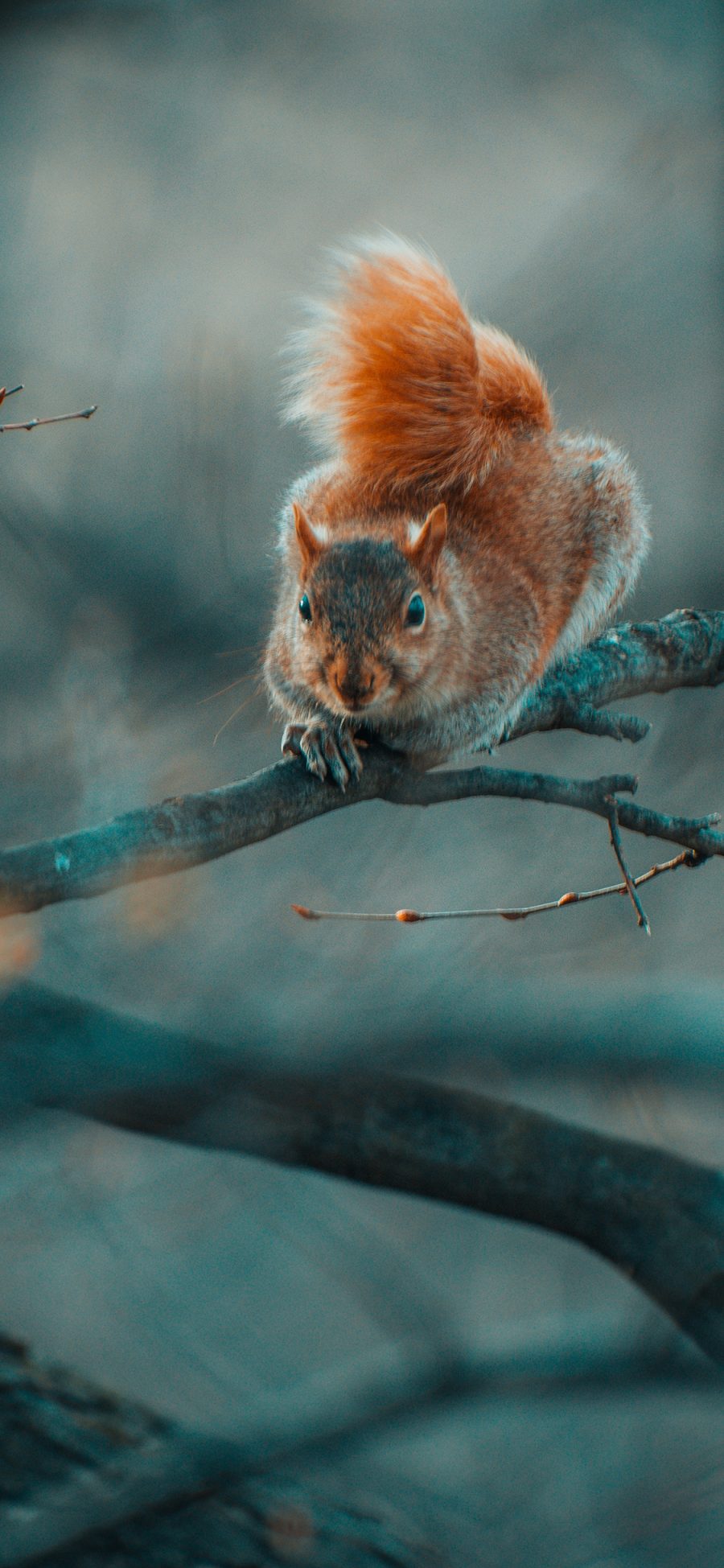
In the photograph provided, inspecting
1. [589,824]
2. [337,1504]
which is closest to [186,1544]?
[337,1504]

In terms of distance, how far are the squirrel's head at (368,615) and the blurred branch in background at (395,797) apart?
88mm

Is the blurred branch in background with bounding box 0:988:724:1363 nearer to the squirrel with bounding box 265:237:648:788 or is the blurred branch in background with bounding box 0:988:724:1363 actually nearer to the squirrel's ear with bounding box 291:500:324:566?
the squirrel with bounding box 265:237:648:788

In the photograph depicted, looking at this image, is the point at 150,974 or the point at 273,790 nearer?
the point at 273,790

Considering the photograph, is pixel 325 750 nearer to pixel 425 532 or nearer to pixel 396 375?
pixel 425 532

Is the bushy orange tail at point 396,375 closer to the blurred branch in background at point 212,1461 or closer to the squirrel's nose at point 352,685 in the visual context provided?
the squirrel's nose at point 352,685

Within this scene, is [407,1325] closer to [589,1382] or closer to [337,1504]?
[337,1504]

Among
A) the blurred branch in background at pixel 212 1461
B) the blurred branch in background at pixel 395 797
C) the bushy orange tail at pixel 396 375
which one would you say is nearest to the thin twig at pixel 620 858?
the blurred branch in background at pixel 395 797

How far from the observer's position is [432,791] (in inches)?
42.3

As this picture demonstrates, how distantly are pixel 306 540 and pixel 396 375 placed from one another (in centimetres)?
33

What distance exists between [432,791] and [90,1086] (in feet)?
1.37

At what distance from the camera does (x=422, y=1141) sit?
907 millimetres

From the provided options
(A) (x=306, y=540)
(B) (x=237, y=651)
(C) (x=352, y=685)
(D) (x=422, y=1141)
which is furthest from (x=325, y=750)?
(B) (x=237, y=651)

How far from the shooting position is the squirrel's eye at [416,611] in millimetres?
1055

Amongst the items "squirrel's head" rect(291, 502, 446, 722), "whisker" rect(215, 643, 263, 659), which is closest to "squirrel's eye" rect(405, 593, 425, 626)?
"squirrel's head" rect(291, 502, 446, 722)
